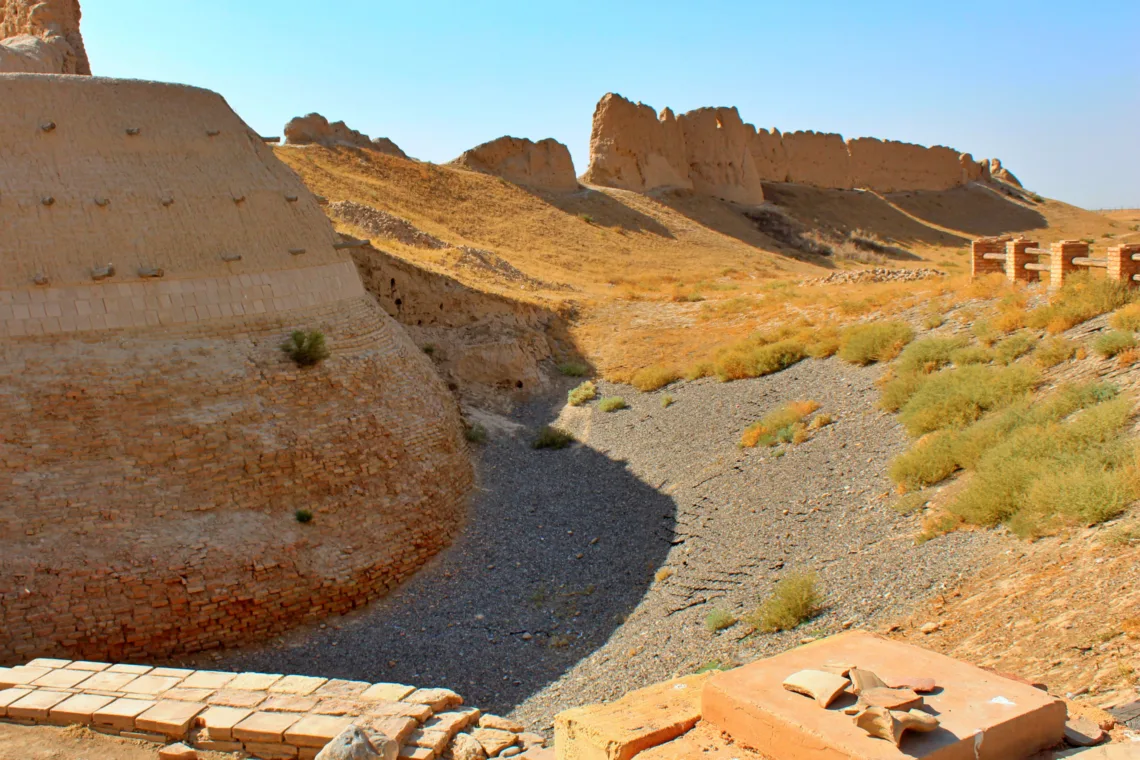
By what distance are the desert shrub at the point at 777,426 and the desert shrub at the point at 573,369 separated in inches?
205

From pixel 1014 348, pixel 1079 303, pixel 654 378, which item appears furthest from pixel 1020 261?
pixel 654 378

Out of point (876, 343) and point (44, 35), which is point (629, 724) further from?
point (44, 35)

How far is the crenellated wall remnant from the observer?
38.2 metres

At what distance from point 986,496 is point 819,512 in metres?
A: 2.25

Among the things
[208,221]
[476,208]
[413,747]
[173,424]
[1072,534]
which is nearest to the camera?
[413,747]

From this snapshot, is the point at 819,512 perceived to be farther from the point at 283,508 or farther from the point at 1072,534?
the point at 283,508

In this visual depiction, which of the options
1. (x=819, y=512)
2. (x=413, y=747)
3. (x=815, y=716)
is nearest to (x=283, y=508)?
(x=413, y=747)

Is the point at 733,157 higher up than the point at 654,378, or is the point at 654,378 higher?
the point at 733,157

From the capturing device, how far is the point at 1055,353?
41.3 feet

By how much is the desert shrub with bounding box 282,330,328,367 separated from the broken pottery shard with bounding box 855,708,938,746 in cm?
869

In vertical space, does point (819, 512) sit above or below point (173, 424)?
below

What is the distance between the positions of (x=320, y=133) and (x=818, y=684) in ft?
102

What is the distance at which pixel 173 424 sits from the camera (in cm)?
1017

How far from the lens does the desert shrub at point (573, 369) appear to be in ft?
63.2
